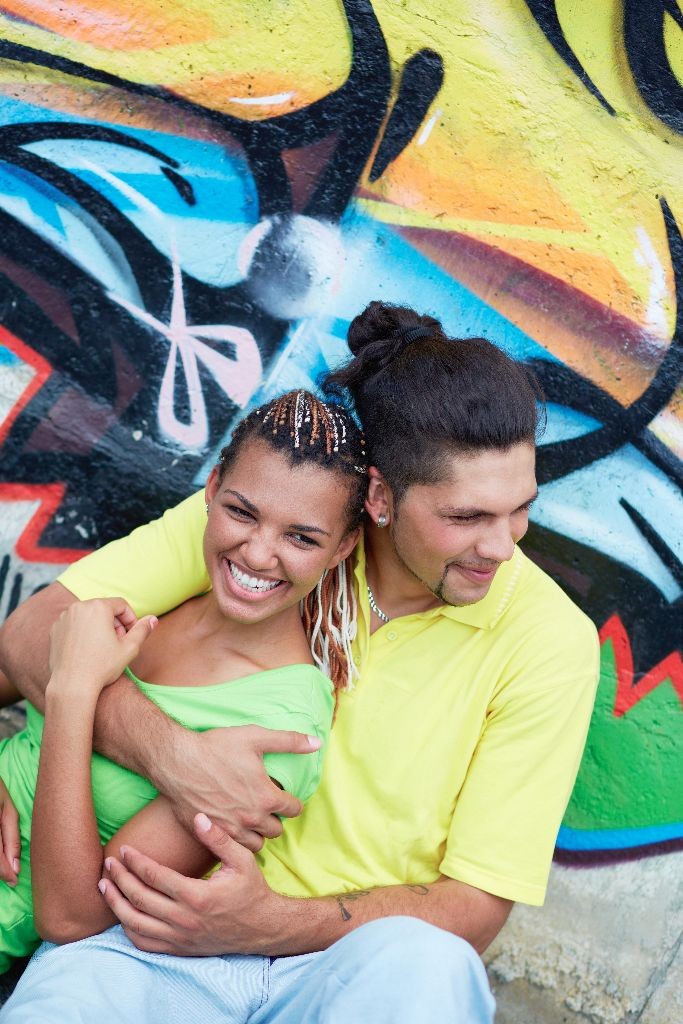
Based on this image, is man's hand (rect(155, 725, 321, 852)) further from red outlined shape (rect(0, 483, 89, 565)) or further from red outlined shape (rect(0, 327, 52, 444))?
red outlined shape (rect(0, 327, 52, 444))

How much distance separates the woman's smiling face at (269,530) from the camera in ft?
7.72

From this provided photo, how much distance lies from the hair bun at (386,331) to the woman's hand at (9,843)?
55.7 inches

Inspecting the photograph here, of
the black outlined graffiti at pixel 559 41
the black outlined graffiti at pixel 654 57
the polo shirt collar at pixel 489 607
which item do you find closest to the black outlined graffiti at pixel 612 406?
the black outlined graffiti at pixel 654 57

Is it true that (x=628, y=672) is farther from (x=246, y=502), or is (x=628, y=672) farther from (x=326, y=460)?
(x=246, y=502)

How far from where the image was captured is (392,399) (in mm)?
2523

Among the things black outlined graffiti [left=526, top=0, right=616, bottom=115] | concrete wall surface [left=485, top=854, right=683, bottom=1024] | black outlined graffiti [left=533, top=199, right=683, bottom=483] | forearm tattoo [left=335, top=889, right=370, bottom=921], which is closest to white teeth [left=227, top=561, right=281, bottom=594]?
forearm tattoo [left=335, top=889, right=370, bottom=921]

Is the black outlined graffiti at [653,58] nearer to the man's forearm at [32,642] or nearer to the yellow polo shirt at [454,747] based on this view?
the yellow polo shirt at [454,747]

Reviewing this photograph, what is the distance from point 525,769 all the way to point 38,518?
6.30 feet

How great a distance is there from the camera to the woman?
2234mm

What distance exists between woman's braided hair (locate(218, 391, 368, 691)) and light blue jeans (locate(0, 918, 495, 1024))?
0.68 metres

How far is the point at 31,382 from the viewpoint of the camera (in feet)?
11.4

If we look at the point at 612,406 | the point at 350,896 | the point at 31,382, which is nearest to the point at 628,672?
the point at 612,406

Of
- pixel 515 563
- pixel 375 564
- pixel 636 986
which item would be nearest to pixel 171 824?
pixel 375 564

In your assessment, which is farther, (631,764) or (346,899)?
(631,764)
